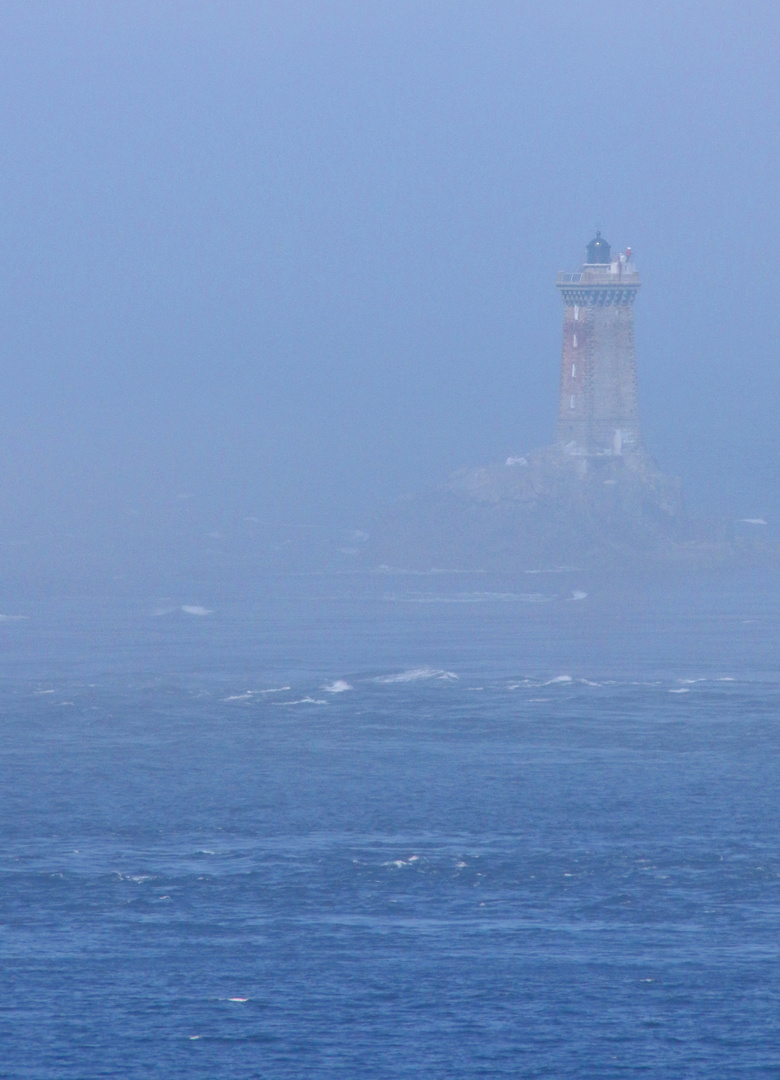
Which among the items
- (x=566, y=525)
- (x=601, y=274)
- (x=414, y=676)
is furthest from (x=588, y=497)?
(x=414, y=676)

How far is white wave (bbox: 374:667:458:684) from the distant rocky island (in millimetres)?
45491

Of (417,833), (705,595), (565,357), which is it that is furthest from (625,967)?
(565,357)

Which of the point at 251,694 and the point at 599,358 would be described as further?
the point at 599,358

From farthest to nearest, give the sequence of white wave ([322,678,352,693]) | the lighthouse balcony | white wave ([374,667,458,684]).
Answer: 1. the lighthouse balcony
2. white wave ([374,667,458,684])
3. white wave ([322,678,352,693])

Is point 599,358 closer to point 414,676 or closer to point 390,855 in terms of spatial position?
point 414,676

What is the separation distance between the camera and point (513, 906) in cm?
5903

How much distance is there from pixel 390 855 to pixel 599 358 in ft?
266

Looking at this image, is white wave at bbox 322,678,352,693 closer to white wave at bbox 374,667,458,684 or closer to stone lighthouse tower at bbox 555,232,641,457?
white wave at bbox 374,667,458,684

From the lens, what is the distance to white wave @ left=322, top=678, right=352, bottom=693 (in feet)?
304

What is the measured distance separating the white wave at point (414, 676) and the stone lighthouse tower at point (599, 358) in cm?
4880

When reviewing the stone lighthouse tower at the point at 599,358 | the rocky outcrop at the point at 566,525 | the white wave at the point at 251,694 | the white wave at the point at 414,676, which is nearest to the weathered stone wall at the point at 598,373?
the stone lighthouse tower at the point at 599,358

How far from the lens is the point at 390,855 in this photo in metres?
64.2

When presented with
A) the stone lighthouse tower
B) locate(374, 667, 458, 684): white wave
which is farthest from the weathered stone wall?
locate(374, 667, 458, 684): white wave

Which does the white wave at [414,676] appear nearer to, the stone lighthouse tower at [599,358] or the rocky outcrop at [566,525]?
the rocky outcrop at [566,525]
